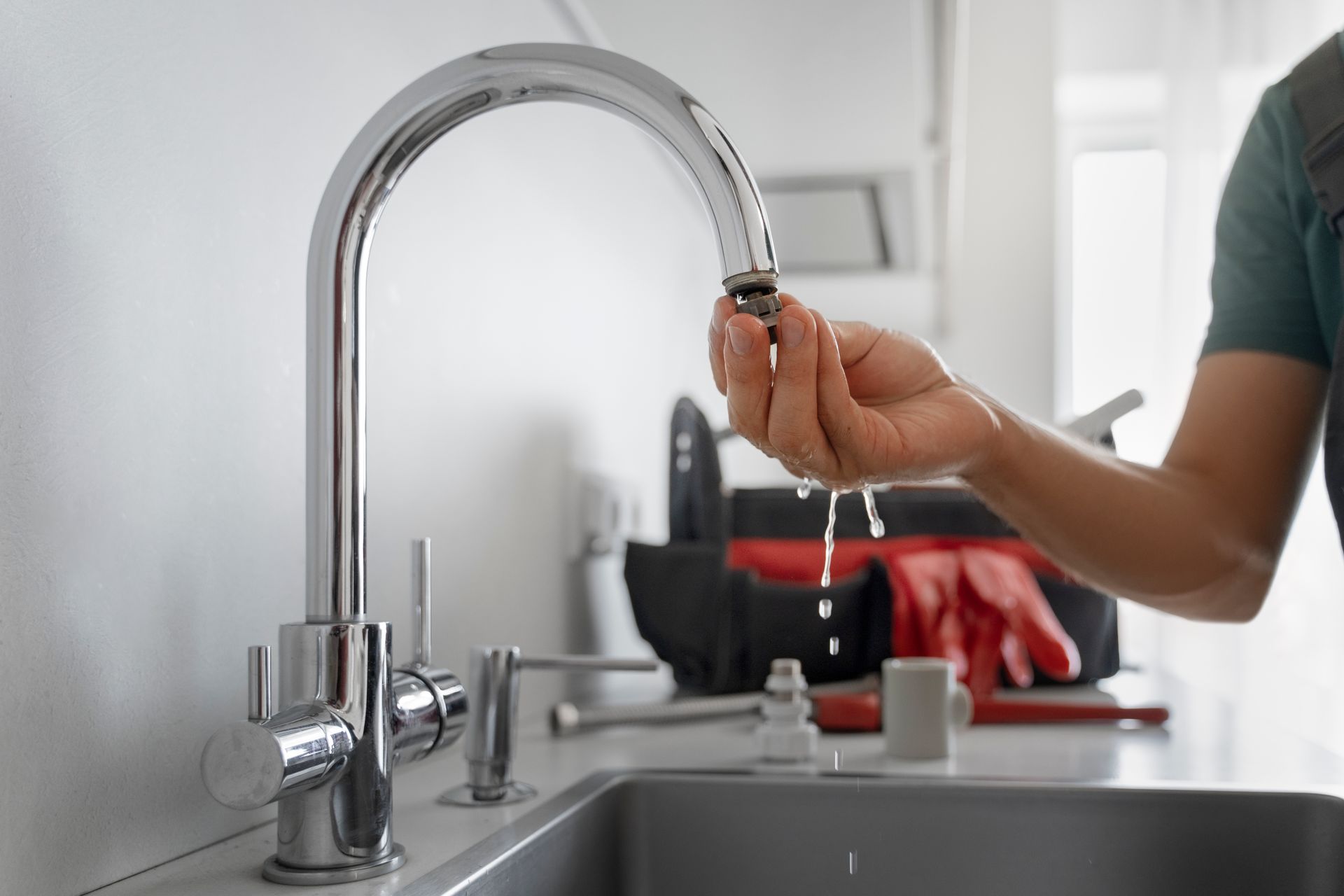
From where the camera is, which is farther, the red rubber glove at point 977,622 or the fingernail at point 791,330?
the red rubber glove at point 977,622

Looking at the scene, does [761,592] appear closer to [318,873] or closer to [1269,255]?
[1269,255]

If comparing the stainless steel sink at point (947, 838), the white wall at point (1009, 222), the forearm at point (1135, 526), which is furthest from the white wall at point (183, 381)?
the white wall at point (1009, 222)

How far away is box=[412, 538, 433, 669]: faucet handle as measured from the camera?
616mm

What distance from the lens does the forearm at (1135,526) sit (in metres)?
0.75

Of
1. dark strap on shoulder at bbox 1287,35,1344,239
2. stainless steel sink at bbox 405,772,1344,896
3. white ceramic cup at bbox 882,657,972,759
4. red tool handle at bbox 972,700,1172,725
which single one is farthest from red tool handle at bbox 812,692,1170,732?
dark strap on shoulder at bbox 1287,35,1344,239

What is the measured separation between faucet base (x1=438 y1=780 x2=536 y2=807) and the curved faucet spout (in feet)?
0.70

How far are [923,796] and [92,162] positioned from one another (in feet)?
2.00

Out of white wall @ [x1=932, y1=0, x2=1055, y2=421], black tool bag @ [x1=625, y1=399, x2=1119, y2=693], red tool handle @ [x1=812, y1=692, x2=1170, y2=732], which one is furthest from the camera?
white wall @ [x1=932, y1=0, x2=1055, y2=421]

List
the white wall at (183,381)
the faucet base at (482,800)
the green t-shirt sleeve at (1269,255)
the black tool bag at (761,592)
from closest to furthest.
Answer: the white wall at (183,381)
the faucet base at (482,800)
the green t-shirt sleeve at (1269,255)
the black tool bag at (761,592)

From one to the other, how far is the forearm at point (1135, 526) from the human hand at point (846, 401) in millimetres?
81

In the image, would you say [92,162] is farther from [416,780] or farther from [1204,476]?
[1204,476]

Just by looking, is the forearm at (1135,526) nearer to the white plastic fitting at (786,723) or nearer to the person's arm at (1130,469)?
the person's arm at (1130,469)

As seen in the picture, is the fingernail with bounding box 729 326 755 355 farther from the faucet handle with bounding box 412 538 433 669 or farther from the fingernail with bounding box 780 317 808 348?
the faucet handle with bounding box 412 538 433 669

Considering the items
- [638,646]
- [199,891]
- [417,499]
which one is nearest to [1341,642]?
[638,646]
